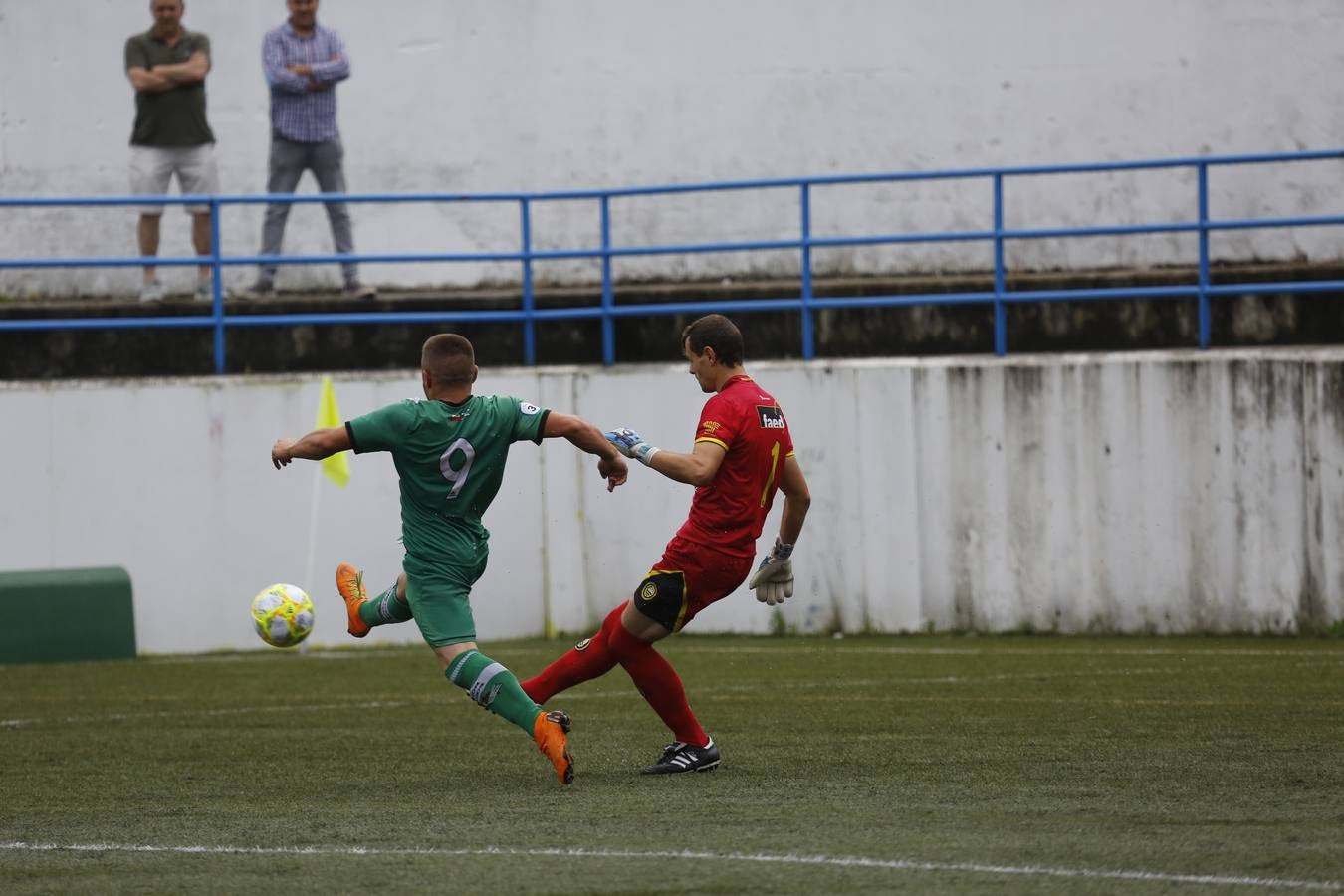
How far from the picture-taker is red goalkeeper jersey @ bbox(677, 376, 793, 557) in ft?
27.4

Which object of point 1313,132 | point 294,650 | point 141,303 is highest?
point 1313,132

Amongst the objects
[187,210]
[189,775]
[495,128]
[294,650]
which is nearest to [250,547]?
[294,650]

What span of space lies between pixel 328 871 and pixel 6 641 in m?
9.72

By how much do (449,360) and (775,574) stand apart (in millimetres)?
1890

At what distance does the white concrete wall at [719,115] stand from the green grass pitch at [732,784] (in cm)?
614

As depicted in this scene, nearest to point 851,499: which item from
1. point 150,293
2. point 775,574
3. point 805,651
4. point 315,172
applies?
point 805,651

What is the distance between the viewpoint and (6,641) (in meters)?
14.9

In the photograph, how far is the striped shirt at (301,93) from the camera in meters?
16.8

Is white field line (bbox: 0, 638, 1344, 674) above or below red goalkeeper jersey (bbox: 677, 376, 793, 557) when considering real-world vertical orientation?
below

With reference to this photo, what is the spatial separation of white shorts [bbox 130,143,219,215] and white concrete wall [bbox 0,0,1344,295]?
161 cm

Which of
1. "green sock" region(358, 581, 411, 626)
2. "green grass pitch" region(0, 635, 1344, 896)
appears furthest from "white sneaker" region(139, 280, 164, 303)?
"green sock" region(358, 581, 411, 626)

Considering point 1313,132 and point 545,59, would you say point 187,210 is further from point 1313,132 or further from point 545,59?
point 1313,132

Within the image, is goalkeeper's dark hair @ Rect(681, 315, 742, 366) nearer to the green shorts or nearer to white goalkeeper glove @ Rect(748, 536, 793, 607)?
white goalkeeper glove @ Rect(748, 536, 793, 607)

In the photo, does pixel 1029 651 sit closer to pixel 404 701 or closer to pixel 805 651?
pixel 805 651
